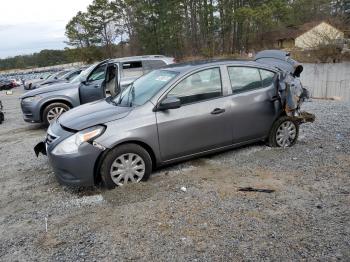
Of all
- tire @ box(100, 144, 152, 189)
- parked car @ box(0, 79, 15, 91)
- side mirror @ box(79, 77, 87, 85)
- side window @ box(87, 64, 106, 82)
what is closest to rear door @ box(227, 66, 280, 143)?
tire @ box(100, 144, 152, 189)

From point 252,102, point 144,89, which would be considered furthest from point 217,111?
point 144,89

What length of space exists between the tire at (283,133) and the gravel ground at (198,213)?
0.21m

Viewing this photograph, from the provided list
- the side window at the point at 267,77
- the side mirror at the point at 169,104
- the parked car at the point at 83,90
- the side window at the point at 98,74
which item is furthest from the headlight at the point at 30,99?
the side window at the point at 267,77

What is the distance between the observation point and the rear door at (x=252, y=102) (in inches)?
218

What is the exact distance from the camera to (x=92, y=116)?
4.91 m

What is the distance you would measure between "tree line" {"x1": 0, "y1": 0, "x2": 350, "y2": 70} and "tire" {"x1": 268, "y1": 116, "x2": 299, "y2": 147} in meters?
33.5

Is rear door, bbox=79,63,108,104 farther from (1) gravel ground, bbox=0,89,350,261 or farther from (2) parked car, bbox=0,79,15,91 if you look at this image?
(2) parked car, bbox=0,79,15,91

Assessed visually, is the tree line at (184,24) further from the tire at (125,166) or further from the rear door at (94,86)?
the tire at (125,166)

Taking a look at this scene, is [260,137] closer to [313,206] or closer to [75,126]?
[313,206]

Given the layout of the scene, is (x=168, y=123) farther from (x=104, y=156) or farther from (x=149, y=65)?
(x=149, y=65)

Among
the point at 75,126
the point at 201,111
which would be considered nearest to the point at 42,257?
the point at 75,126

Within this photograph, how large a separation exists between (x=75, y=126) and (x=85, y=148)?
16.8 inches

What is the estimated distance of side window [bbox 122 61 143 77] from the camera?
29.5ft

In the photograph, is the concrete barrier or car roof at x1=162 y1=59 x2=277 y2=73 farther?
the concrete barrier
